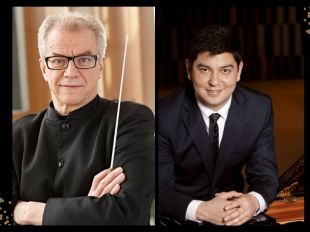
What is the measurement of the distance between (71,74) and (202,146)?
84 centimetres

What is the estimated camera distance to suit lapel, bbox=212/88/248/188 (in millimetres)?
2814

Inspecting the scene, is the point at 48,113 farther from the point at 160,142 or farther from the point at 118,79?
the point at 160,142

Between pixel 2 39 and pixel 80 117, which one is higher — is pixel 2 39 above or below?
above

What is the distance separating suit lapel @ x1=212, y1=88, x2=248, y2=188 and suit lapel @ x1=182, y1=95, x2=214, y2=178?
0.19 feet

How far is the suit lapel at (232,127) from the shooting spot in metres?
2.81

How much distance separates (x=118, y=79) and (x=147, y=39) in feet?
0.92

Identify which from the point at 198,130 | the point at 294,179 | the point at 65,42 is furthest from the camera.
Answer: the point at 294,179

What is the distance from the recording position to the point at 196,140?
2.80 metres

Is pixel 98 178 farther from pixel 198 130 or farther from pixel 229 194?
pixel 229 194

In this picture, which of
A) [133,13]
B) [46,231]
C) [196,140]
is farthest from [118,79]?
[46,231]

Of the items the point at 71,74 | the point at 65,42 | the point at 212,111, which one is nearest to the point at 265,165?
the point at 212,111

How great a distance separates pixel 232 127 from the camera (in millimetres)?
2820

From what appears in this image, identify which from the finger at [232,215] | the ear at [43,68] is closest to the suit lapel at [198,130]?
the finger at [232,215]

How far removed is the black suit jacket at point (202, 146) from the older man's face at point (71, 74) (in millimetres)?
423
